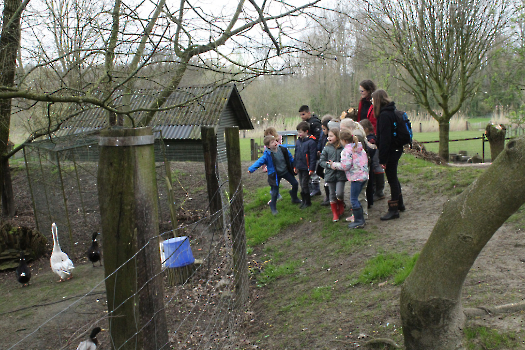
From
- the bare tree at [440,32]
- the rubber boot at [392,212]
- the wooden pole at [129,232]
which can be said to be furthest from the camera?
the bare tree at [440,32]

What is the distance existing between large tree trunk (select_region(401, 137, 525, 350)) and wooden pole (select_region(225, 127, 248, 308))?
2.44 m

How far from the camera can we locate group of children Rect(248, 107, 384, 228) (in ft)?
21.1

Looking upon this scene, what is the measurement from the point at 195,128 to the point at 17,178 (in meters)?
7.13

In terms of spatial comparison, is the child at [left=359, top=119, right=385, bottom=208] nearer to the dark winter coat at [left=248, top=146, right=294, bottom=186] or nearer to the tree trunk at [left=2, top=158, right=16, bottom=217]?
the dark winter coat at [left=248, top=146, right=294, bottom=186]

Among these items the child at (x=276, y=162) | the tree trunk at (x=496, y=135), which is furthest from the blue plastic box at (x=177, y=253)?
the tree trunk at (x=496, y=135)

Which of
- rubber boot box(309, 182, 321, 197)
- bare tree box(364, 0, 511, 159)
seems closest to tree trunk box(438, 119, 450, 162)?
bare tree box(364, 0, 511, 159)

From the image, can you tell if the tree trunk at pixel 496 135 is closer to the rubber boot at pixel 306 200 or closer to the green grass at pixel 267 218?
the green grass at pixel 267 218

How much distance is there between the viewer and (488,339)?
9.61 feet

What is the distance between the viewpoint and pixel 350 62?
93.8 ft

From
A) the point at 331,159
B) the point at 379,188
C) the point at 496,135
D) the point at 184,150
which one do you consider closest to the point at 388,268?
the point at 331,159

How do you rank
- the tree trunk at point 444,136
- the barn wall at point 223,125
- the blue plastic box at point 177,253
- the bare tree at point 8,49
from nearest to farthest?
the blue plastic box at point 177,253 < the bare tree at point 8,49 < the barn wall at point 223,125 < the tree trunk at point 444,136

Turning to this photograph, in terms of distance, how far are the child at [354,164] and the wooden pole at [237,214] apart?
2099mm

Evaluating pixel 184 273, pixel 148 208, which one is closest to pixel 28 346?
pixel 184 273

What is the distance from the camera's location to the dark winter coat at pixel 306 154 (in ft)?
25.5
